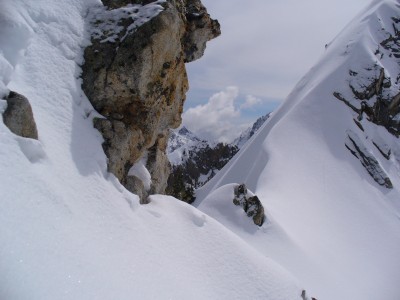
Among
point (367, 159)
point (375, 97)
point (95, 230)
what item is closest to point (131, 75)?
point (95, 230)

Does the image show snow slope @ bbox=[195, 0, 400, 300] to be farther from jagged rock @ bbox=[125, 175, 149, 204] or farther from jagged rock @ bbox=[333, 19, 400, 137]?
jagged rock @ bbox=[125, 175, 149, 204]

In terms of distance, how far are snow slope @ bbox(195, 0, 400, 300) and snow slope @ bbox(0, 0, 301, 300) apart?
7.69m

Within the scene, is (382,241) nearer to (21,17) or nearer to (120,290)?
(120,290)

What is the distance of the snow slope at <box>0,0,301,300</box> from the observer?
5.94 meters

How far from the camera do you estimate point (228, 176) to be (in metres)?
34.6

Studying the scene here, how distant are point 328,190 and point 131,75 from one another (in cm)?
2340

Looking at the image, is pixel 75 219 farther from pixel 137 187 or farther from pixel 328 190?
pixel 328 190

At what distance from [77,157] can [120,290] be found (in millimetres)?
3664

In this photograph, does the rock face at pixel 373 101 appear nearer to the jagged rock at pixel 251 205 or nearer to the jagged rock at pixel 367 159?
the jagged rock at pixel 367 159

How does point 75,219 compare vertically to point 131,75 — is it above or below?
below

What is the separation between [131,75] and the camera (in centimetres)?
1066

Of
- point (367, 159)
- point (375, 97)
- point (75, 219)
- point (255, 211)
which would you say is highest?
point (375, 97)

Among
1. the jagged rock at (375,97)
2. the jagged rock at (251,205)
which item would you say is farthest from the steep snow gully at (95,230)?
the jagged rock at (375,97)

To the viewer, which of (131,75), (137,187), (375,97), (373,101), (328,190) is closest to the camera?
(131,75)
